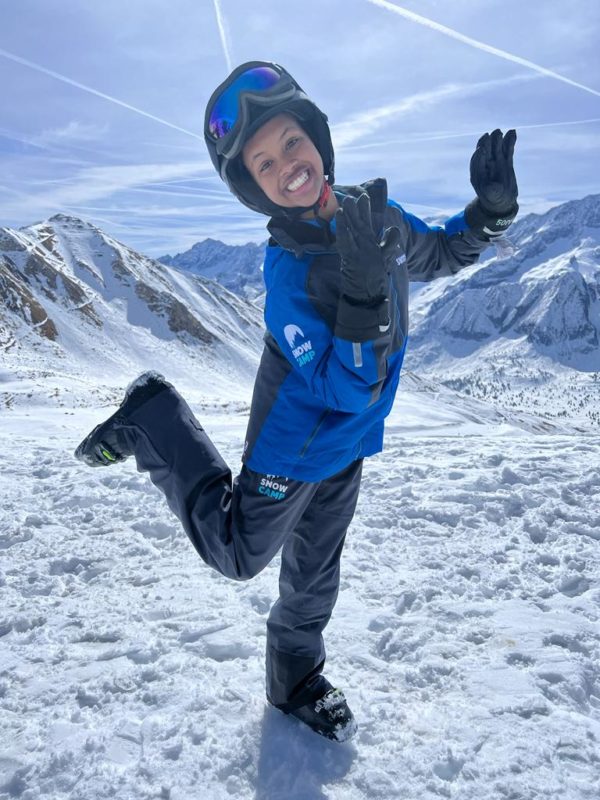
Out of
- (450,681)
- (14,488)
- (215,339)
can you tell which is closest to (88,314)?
(215,339)

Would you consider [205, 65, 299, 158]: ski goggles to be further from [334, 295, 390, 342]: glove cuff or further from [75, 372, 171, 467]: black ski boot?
[75, 372, 171, 467]: black ski boot

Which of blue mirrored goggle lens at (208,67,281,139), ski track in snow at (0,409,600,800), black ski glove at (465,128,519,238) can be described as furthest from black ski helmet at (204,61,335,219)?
ski track in snow at (0,409,600,800)

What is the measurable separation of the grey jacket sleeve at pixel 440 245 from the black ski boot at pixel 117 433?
1.99 metres

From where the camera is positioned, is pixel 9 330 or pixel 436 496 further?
pixel 9 330

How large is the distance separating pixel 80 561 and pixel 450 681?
3360mm

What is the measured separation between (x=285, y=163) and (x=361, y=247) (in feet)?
3.57

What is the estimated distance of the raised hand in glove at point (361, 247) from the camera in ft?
8.68

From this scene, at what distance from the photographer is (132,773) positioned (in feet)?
9.88

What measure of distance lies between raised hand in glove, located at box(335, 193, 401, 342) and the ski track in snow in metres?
2.30

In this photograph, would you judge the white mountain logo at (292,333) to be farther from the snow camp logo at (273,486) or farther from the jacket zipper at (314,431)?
the snow camp logo at (273,486)

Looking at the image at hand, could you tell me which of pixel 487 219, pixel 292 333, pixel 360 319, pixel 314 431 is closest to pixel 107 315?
pixel 487 219

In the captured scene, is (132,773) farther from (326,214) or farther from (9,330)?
(9,330)

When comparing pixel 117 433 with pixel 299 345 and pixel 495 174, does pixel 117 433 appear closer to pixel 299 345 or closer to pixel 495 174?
pixel 299 345

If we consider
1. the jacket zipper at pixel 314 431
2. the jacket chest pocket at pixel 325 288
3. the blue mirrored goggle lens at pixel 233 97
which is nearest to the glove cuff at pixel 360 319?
the jacket chest pocket at pixel 325 288
